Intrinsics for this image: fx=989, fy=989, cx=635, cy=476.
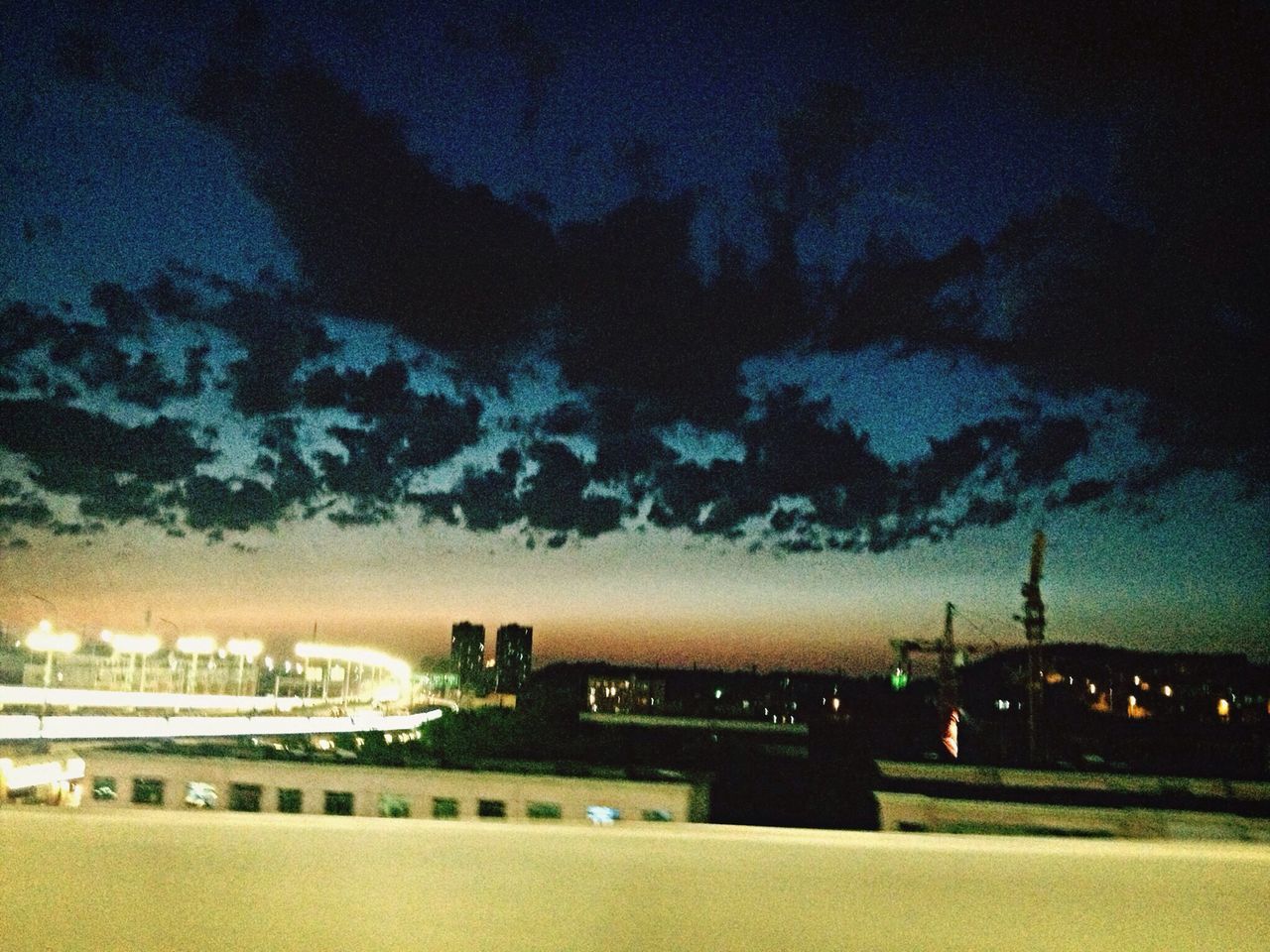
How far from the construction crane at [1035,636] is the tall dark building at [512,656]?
108m

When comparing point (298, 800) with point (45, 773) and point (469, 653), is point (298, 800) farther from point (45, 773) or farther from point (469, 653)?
point (469, 653)

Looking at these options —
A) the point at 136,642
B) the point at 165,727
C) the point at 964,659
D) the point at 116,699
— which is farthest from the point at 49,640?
the point at 964,659

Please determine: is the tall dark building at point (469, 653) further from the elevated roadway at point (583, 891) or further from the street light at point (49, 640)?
the elevated roadway at point (583, 891)

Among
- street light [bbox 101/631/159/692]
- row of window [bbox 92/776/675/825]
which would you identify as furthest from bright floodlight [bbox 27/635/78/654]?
row of window [bbox 92/776/675/825]

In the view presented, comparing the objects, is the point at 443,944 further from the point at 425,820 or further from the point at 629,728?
the point at 629,728

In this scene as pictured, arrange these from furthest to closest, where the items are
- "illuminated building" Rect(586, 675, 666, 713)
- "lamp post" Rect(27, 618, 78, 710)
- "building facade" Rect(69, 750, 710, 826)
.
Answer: "illuminated building" Rect(586, 675, 666, 713), "lamp post" Rect(27, 618, 78, 710), "building facade" Rect(69, 750, 710, 826)

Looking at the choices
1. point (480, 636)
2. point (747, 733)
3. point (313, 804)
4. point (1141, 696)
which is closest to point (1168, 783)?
point (313, 804)

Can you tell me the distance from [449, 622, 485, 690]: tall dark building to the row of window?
132m

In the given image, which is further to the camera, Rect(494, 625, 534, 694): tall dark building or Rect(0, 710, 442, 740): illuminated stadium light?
Rect(494, 625, 534, 694): tall dark building

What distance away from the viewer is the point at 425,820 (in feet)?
11.7

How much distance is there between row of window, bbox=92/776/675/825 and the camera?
30.0 m

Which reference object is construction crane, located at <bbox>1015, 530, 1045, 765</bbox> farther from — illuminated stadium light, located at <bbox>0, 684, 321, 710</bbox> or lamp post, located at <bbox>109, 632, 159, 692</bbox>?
lamp post, located at <bbox>109, 632, 159, 692</bbox>

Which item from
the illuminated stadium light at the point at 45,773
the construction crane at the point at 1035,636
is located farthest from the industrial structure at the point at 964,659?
the illuminated stadium light at the point at 45,773

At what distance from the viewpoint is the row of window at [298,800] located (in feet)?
98.5
